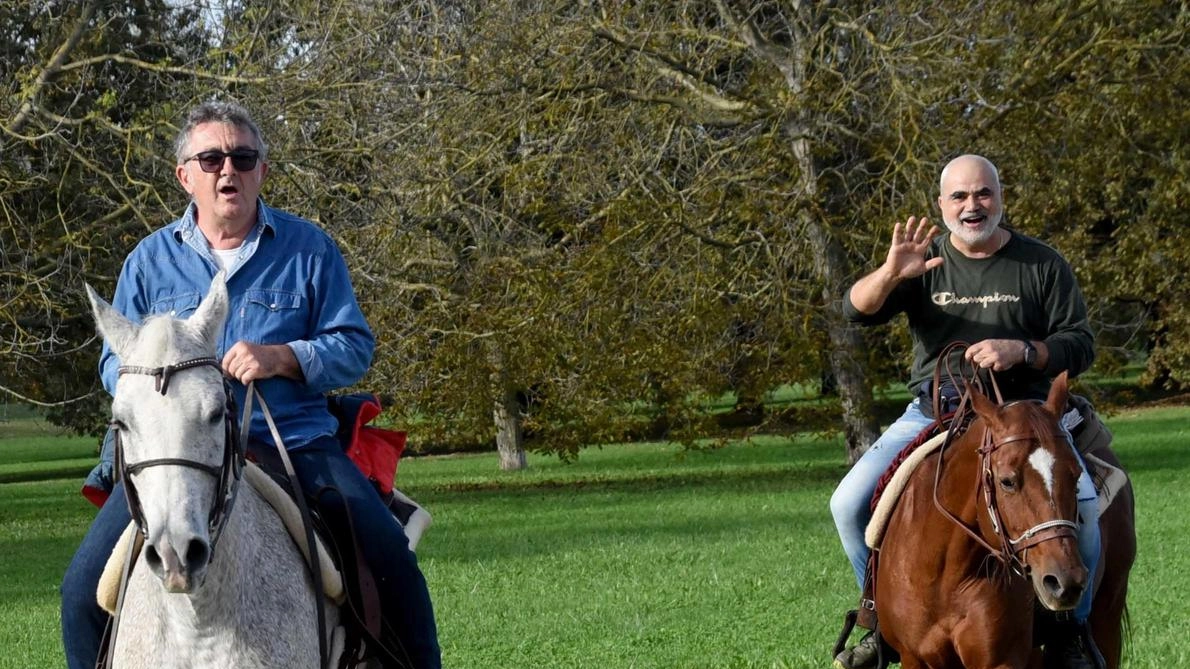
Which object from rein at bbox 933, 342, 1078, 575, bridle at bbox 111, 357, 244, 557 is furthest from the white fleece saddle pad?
bridle at bbox 111, 357, 244, 557

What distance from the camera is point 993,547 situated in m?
6.41

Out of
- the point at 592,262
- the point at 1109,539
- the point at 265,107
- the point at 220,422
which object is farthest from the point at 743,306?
the point at 220,422

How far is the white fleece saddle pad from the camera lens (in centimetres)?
702

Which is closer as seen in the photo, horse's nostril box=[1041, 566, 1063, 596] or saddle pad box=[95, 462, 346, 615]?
saddle pad box=[95, 462, 346, 615]

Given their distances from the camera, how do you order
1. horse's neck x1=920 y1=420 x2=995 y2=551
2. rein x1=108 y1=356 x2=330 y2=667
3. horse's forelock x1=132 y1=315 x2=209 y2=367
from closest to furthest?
rein x1=108 y1=356 x2=330 y2=667 < horse's forelock x1=132 y1=315 x2=209 y2=367 < horse's neck x1=920 y1=420 x2=995 y2=551

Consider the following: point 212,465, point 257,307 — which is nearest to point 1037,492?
point 257,307

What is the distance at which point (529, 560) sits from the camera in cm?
1714

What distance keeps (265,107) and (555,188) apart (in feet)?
18.3

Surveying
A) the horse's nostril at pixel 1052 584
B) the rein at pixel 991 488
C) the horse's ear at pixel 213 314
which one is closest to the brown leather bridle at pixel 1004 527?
the rein at pixel 991 488

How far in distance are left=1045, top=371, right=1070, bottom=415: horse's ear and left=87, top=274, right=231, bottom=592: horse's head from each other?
10.7ft

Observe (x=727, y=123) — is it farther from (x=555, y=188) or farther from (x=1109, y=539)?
(x=1109, y=539)

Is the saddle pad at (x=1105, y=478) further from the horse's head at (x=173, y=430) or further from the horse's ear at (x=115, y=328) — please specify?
the horse's ear at (x=115, y=328)

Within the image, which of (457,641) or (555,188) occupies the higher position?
(555,188)

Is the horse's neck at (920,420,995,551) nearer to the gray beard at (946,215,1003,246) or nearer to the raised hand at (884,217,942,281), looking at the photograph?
the raised hand at (884,217,942,281)
